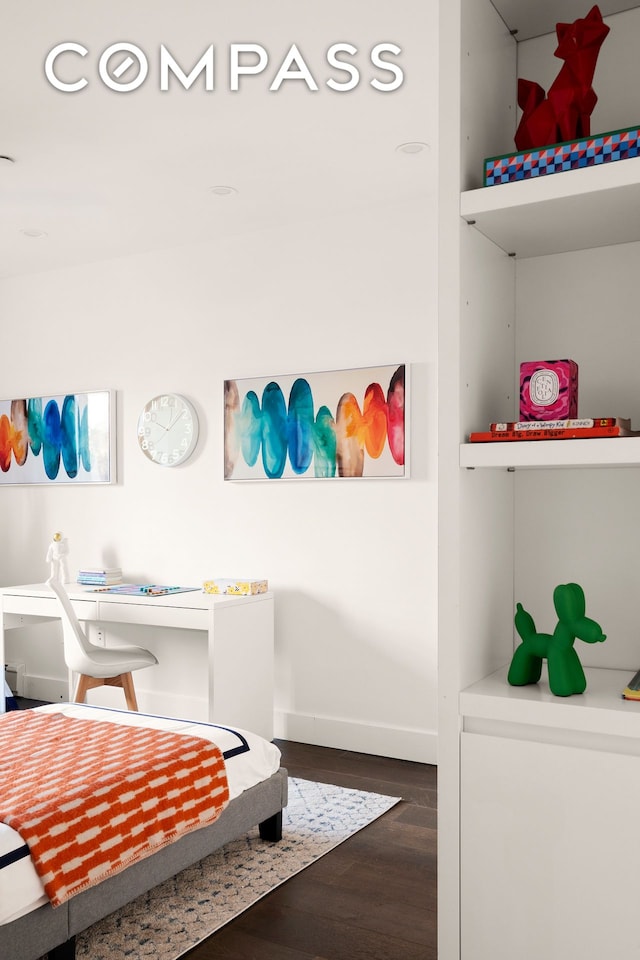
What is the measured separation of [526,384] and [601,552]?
0.38m

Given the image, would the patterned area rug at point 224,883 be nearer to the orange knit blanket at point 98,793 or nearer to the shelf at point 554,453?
the orange knit blanket at point 98,793

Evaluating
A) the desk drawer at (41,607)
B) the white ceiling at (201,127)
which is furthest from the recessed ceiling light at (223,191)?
the desk drawer at (41,607)

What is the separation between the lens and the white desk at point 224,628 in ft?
12.7

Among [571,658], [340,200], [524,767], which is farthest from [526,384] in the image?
[340,200]

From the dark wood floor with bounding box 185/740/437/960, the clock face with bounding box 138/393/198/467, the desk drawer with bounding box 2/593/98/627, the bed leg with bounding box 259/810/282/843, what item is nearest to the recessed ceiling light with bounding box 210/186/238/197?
the clock face with bounding box 138/393/198/467

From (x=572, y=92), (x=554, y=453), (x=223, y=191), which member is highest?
(x=223, y=191)

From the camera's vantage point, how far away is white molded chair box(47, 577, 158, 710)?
3994 millimetres

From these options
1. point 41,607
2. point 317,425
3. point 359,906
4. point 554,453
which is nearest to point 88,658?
point 41,607

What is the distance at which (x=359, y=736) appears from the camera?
409 centimetres

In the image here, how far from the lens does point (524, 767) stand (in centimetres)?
142

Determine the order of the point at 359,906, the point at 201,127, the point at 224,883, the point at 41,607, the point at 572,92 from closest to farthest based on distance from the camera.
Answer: the point at 572,92
the point at 359,906
the point at 224,883
the point at 201,127
the point at 41,607

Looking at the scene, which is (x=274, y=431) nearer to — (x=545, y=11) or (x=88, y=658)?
(x=88, y=658)

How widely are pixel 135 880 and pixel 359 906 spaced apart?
0.69 metres

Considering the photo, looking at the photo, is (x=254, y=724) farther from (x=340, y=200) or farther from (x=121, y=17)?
(x=121, y=17)
